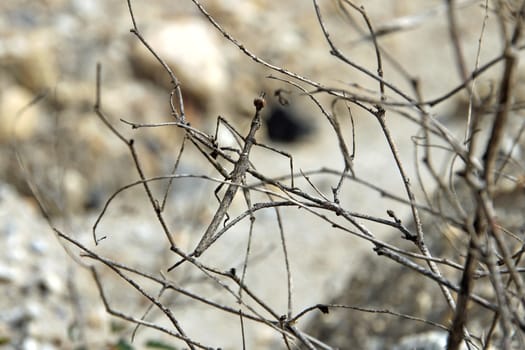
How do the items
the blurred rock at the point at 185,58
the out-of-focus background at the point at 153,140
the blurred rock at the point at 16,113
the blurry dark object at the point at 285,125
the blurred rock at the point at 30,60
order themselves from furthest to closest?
1. the blurry dark object at the point at 285,125
2. the blurred rock at the point at 185,58
3. the blurred rock at the point at 30,60
4. the blurred rock at the point at 16,113
5. the out-of-focus background at the point at 153,140

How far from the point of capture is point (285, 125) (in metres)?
4.29

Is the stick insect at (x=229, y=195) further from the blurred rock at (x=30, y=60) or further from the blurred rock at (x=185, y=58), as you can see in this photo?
the blurred rock at (x=185, y=58)

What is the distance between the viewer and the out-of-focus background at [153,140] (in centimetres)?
278

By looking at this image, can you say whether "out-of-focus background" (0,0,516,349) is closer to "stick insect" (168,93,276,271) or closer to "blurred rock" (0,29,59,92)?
"blurred rock" (0,29,59,92)

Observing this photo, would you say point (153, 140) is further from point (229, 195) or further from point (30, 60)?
point (229, 195)

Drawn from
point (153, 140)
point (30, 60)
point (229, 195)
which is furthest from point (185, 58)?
point (229, 195)

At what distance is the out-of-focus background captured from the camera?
2777 millimetres

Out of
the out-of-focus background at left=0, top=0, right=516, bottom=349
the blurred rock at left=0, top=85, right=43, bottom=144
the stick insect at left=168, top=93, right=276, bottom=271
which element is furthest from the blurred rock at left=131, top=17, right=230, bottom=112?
the stick insect at left=168, top=93, right=276, bottom=271

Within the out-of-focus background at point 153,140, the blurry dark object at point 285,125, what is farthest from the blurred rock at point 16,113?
the blurry dark object at point 285,125

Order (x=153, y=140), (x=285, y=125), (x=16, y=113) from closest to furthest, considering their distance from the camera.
A: 1. (x=16, y=113)
2. (x=153, y=140)
3. (x=285, y=125)

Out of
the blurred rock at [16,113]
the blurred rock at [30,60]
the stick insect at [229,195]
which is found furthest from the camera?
the blurred rock at [30,60]

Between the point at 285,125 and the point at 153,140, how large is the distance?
77cm

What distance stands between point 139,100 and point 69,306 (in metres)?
1.66

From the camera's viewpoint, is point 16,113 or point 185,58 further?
point 185,58
